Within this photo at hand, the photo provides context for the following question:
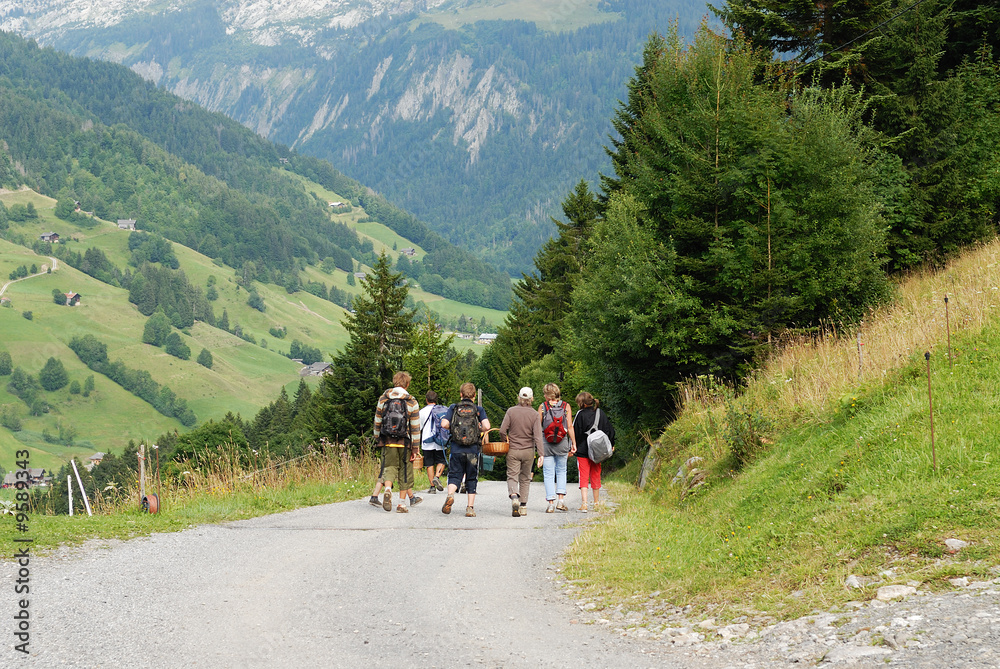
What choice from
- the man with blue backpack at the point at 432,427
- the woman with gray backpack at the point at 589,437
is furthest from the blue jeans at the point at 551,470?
the man with blue backpack at the point at 432,427

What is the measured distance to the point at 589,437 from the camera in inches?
558

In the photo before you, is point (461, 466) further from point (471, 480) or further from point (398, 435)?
point (398, 435)

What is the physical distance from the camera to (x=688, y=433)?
47.8 feet

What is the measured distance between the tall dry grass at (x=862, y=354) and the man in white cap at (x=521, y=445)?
9.00 feet

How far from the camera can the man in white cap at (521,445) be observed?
13586 millimetres

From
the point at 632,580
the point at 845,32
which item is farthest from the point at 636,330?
the point at 845,32

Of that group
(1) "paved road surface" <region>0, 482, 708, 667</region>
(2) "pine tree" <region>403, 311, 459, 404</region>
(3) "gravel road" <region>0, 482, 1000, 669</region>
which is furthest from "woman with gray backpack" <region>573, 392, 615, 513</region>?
(2) "pine tree" <region>403, 311, 459, 404</region>

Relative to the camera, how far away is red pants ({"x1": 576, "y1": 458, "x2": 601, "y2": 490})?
14.3 metres

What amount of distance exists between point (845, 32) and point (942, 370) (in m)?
19.0

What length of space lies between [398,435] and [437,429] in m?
1.74

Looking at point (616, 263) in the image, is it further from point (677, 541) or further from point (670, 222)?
point (677, 541)

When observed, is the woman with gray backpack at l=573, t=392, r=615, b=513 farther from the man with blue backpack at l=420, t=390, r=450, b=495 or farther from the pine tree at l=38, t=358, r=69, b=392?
the pine tree at l=38, t=358, r=69, b=392

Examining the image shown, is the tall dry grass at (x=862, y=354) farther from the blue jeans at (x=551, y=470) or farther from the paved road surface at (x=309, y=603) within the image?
the paved road surface at (x=309, y=603)

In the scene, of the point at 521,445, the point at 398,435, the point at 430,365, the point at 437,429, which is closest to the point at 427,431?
the point at 437,429
